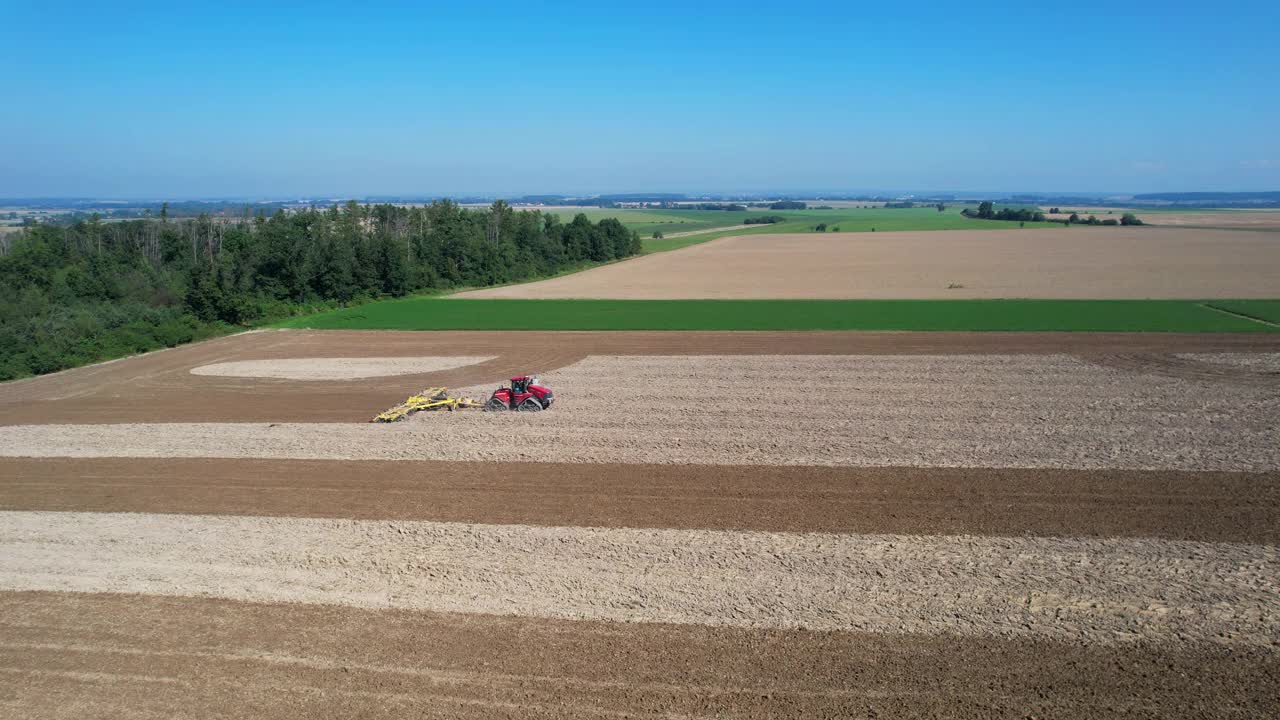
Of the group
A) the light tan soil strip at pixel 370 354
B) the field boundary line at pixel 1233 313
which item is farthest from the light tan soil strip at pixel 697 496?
the field boundary line at pixel 1233 313

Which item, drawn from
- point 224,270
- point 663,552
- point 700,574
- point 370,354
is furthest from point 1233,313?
point 224,270

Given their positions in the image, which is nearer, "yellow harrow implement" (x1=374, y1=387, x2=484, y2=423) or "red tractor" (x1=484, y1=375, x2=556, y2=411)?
"yellow harrow implement" (x1=374, y1=387, x2=484, y2=423)

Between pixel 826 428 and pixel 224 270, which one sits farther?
pixel 224 270

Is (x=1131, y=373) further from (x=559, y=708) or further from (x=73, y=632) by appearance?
(x=73, y=632)

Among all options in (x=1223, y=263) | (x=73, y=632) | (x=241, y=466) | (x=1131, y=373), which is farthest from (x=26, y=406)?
(x=1223, y=263)

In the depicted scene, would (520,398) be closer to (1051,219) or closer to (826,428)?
(826,428)

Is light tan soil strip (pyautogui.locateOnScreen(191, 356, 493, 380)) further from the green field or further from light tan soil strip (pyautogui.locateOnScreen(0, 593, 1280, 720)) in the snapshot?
light tan soil strip (pyautogui.locateOnScreen(0, 593, 1280, 720))

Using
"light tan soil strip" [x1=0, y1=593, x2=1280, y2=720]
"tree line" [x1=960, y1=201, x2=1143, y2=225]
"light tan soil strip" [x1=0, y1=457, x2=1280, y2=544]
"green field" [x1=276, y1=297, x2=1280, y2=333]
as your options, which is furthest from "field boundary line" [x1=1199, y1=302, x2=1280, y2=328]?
"tree line" [x1=960, y1=201, x2=1143, y2=225]
